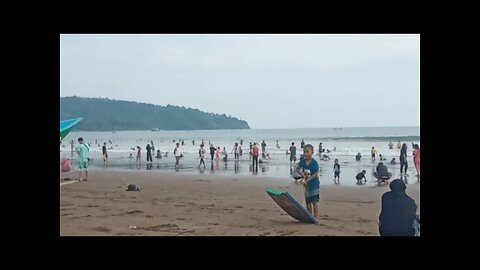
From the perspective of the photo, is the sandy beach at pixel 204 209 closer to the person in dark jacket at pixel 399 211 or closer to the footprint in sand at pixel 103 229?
the footprint in sand at pixel 103 229

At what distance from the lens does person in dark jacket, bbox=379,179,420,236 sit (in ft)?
15.5

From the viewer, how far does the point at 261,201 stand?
1015cm

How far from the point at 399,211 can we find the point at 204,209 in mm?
4837

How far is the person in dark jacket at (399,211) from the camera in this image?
15.5 ft

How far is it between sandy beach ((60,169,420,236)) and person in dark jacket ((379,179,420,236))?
1.97 m

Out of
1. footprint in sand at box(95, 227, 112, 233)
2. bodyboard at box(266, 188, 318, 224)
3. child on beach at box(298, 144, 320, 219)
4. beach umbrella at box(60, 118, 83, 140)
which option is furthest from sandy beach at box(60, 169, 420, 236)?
beach umbrella at box(60, 118, 83, 140)

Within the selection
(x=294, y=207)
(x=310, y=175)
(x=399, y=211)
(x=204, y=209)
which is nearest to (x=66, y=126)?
(x=204, y=209)

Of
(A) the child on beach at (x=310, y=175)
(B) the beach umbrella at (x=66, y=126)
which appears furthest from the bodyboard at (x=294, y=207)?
(B) the beach umbrella at (x=66, y=126)

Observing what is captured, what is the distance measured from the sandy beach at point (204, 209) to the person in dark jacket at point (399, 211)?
1.97 meters

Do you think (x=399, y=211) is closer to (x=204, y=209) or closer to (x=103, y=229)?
(x=103, y=229)

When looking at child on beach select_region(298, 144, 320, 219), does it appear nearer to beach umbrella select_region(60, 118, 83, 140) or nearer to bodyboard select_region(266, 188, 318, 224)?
bodyboard select_region(266, 188, 318, 224)
